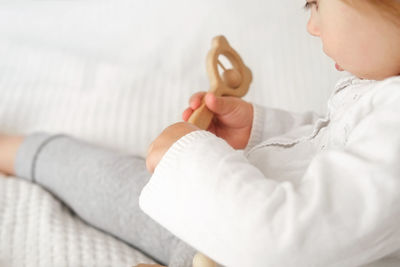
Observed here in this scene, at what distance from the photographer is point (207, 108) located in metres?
0.64

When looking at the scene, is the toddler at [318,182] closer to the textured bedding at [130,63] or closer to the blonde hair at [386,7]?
the blonde hair at [386,7]

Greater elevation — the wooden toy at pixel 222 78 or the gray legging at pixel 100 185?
the wooden toy at pixel 222 78

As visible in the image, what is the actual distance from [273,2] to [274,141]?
0.55m

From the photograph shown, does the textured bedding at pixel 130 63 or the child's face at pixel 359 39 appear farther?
the textured bedding at pixel 130 63

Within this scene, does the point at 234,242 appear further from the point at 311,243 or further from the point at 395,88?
the point at 395,88

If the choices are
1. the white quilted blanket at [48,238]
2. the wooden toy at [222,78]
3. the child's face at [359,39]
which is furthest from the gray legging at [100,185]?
the child's face at [359,39]

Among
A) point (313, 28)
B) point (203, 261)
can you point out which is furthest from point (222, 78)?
point (203, 261)

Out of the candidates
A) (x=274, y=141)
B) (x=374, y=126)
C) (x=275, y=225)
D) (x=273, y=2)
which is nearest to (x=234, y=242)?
(x=275, y=225)

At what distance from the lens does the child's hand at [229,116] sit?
64 cm

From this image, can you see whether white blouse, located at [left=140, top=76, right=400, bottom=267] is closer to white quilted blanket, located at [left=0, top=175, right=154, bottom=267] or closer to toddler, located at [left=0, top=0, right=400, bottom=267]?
toddler, located at [left=0, top=0, right=400, bottom=267]

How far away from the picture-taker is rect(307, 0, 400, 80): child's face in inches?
17.1

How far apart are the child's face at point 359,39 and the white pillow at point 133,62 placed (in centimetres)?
40

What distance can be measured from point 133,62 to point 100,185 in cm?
45

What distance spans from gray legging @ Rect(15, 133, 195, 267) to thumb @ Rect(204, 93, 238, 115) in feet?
0.45
